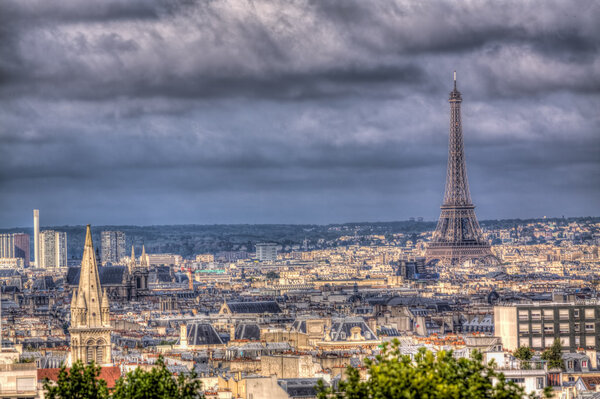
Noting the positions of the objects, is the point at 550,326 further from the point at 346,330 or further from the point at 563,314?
the point at 346,330

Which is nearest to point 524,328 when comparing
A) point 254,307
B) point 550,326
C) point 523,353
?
point 550,326

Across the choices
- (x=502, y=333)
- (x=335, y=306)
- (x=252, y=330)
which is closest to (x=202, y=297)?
(x=335, y=306)

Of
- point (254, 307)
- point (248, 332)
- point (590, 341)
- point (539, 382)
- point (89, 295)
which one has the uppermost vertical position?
point (254, 307)

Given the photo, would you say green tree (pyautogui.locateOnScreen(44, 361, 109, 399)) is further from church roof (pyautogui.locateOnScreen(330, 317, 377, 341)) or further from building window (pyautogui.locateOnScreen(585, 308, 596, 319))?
church roof (pyautogui.locateOnScreen(330, 317, 377, 341))

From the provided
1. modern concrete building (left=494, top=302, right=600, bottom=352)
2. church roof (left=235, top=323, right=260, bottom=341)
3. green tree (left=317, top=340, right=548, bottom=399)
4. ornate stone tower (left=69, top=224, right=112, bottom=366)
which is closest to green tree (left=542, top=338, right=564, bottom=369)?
modern concrete building (left=494, top=302, right=600, bottom=352)

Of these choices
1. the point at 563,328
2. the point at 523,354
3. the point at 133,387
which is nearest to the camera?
the point at 133,387

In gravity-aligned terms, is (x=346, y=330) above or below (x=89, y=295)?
below

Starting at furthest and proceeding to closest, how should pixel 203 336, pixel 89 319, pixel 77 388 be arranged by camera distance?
pixel 203 336, pixel 89 319, pixel 77 388

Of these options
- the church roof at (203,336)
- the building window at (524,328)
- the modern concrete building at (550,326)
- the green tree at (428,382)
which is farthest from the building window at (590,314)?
the green tree at (428,382)
